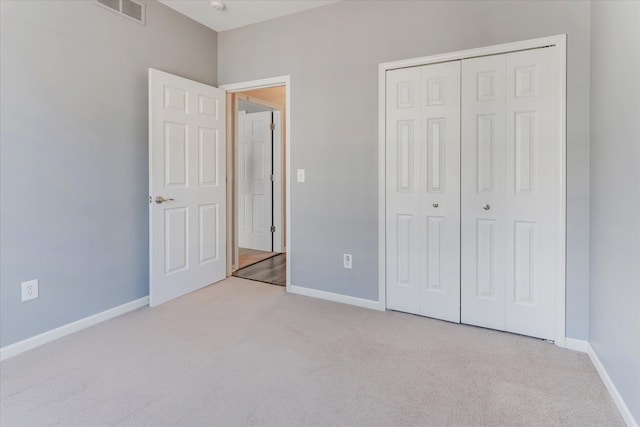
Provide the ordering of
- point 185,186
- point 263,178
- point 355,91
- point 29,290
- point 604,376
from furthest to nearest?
point 263,178, point 185,186, point 355,91, point 29,290, point 604,376

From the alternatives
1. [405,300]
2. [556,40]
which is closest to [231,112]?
[405,300]

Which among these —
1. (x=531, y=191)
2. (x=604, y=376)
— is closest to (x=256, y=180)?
(x=531, y=191)

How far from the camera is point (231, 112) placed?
3.82 m

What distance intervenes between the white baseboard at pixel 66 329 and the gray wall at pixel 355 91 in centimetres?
139

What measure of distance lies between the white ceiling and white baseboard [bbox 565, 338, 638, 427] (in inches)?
121

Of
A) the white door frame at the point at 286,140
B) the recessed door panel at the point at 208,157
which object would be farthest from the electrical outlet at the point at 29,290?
the white door frame at the point at 286,140

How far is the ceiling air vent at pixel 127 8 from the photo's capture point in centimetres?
256

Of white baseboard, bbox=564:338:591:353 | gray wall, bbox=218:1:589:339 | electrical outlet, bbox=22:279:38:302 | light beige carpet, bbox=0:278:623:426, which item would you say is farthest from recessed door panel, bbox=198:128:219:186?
white baseboard, bbox=564:338:591:353

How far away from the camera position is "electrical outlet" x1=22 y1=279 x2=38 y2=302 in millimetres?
2160

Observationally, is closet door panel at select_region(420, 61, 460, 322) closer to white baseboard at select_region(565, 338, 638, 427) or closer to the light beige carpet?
the light beige carpet

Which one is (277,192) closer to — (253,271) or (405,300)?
(253,271)

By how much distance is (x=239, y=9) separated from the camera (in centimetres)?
305

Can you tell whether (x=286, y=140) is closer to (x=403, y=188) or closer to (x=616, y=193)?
(x=403, y=188)

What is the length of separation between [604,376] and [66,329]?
10.8 feet
